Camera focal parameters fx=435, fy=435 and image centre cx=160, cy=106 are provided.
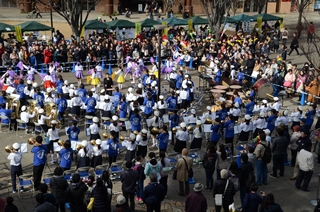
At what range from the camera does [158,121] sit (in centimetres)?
1563

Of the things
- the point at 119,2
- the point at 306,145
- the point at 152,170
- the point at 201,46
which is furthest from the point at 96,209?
the point at 119,2

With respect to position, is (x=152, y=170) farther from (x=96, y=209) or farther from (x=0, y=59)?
(x=0, y=59)

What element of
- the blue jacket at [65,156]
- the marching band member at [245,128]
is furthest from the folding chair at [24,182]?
the marching band member at [245,128]

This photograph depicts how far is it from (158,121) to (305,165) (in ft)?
18.5

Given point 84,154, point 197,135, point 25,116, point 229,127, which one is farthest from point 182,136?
point 25,116

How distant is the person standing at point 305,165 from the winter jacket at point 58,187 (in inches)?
248

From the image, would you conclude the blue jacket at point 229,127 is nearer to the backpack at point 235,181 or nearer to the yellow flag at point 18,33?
the backpack at point 235,181

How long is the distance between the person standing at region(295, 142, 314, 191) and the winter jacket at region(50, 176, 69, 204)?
248 inches

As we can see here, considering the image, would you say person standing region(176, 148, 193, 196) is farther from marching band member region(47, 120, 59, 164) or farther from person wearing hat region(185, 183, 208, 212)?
marching band member region(47, 120, 59, 164)

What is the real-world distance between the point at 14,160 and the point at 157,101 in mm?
8026

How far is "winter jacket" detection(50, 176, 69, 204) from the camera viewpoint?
984cm

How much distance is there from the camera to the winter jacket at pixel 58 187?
32.3ft

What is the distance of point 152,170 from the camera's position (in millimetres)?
10719

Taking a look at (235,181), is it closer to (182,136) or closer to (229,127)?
(182,136)
